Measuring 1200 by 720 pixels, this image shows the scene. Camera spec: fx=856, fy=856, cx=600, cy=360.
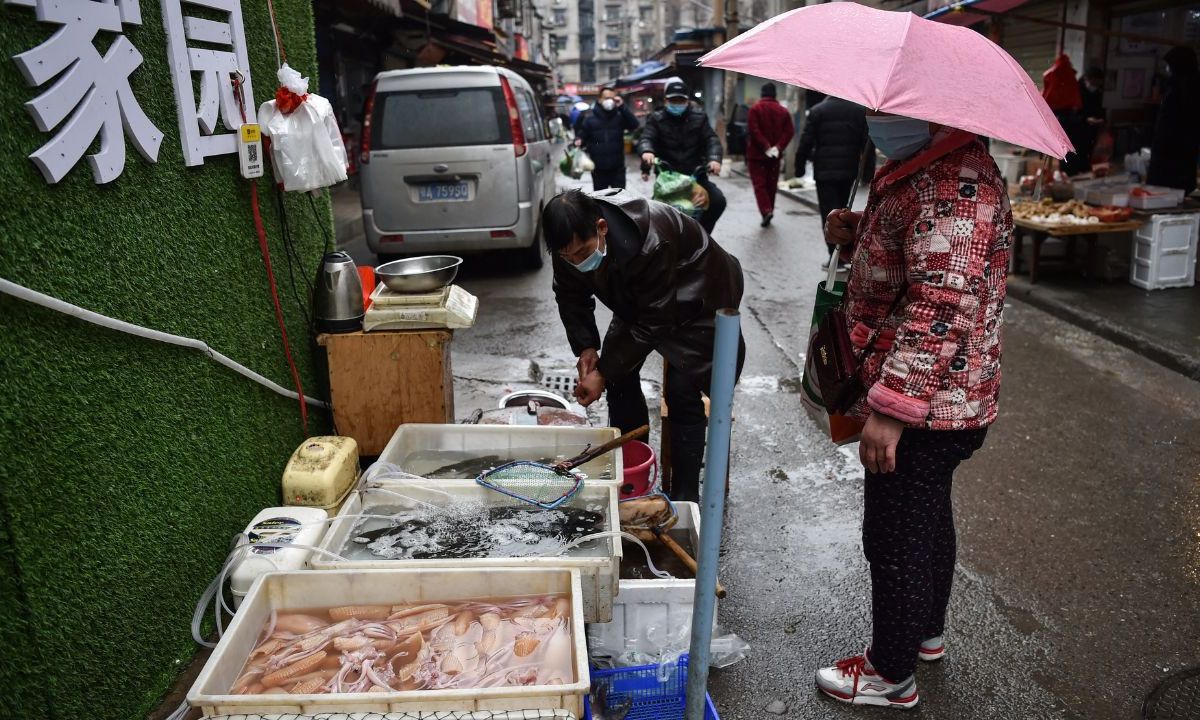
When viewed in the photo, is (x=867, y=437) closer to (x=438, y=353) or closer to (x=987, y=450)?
(x=438, y=353)

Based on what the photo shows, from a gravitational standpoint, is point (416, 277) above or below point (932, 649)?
above

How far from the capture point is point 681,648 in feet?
9.87

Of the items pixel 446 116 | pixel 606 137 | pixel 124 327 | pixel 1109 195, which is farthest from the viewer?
pixel 606 137

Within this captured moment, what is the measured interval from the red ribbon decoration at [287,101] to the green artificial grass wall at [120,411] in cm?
36

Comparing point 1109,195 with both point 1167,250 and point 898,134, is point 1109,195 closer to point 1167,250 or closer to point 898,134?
point 1167,250

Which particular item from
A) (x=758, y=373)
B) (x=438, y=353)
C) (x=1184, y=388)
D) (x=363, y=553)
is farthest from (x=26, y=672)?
(x=1184, y=388)

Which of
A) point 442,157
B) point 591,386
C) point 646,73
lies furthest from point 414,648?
point 646,73

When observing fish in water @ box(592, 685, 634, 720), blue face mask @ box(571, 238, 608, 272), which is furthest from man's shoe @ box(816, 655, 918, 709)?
blue face mask @ box(571, 238, 608, 272)

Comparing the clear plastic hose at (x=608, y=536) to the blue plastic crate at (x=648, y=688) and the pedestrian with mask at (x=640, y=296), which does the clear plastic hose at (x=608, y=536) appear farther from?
the pedestrian with mask at (x=640, y=296)

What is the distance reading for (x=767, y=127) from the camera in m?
11.8

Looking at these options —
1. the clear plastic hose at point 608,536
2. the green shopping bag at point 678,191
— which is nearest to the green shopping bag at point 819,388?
the clear plastic hose at point 608,536

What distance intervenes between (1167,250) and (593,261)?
24.0ft

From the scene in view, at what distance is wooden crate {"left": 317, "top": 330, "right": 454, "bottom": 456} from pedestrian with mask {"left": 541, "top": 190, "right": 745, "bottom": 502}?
30.8 inches

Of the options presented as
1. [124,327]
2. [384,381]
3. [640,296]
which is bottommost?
[384,381]
